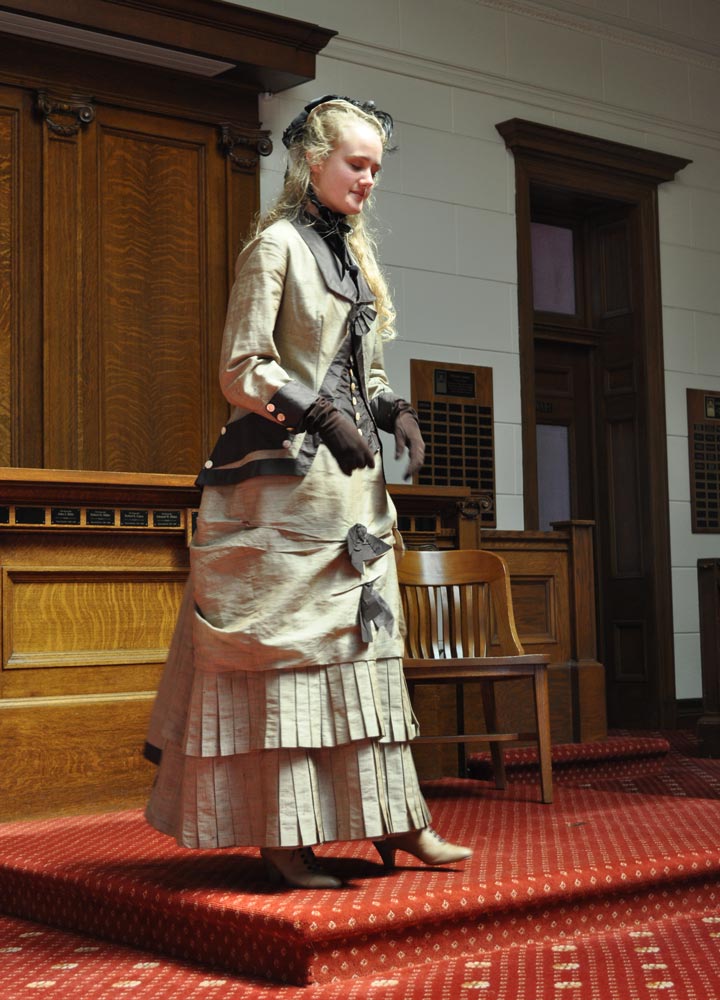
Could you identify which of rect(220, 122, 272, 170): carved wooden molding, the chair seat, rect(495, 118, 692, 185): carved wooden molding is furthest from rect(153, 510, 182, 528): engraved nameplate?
rect(495, 118, 692, 185): carved wooden molding

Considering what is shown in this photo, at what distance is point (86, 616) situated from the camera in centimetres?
402

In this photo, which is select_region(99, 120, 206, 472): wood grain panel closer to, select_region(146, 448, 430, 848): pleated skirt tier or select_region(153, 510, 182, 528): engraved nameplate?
select_region(153, 510, 182, 528): engraved nameplate

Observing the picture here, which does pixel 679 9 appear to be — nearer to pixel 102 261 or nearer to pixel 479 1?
pixel 479 1

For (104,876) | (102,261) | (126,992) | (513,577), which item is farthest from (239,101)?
(126,992)

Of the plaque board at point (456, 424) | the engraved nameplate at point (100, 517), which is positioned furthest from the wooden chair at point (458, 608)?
the plaque board at point (456, 424)

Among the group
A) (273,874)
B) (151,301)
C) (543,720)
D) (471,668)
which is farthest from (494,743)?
(151,301)

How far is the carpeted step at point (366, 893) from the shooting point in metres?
2.33

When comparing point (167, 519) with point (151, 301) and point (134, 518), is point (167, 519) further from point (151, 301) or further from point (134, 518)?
point (151, 301)

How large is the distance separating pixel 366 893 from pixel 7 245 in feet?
11.9

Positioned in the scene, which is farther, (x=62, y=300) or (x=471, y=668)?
(x=62, y=300)

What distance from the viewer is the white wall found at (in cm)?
635

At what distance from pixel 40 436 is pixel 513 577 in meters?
1.99

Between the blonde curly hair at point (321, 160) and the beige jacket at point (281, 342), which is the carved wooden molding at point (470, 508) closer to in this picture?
the blonde curly hair at point (321, 160)

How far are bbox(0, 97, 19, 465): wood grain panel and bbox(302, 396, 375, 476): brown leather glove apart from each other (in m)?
3.05
